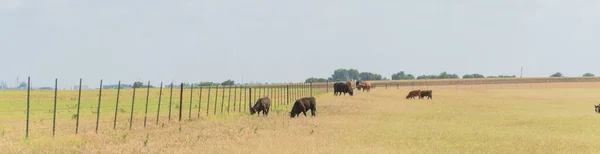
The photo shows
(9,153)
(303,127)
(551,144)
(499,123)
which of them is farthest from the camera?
(499,123)

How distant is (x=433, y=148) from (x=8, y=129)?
1572 centimetres

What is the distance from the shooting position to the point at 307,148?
15.4 m

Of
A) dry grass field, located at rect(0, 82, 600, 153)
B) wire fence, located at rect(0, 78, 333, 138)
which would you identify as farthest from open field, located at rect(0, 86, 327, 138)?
dry grass field, located at rect(0, 82, 600, 153)

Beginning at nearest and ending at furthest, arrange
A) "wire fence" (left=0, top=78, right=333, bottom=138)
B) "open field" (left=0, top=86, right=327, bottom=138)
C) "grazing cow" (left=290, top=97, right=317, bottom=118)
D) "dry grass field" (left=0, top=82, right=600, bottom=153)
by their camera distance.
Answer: "dry grass field" (left=0, top=82, right=600, bottom=153) < "wire fence" (left=0, top=78, right=333, bottom=138) < "open field" (left=0, top=86, right=327, bottom=138) < "grazing cow" (left=290, top=97, right=317, bottom=118)

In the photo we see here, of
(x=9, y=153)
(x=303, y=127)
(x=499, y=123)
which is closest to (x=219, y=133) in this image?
(x=303, y=127)

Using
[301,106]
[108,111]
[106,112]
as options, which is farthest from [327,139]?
[108,111]

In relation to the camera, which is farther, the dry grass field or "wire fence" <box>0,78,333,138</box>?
"wire fence" <box>0,78,333,138</box>

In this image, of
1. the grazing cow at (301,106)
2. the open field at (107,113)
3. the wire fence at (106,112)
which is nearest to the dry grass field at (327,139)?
the wire fence at (106,112)

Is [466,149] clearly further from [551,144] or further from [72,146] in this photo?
[72,146]

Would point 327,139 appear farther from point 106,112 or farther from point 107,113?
point 106,112

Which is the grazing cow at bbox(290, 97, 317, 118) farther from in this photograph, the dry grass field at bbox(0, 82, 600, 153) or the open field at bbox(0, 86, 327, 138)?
the dry grass field at bbox(0, 82, 600, 153)

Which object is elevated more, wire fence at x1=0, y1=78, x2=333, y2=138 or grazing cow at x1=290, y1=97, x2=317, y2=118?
grazing cow at x1=290, y1=97, x2=317, y2=118

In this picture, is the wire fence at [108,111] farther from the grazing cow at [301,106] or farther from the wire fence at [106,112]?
the grazing cow at [301,106]

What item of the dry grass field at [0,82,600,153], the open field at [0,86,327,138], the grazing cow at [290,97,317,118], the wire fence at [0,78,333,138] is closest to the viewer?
the dry grass field at [0,82,600,153]
